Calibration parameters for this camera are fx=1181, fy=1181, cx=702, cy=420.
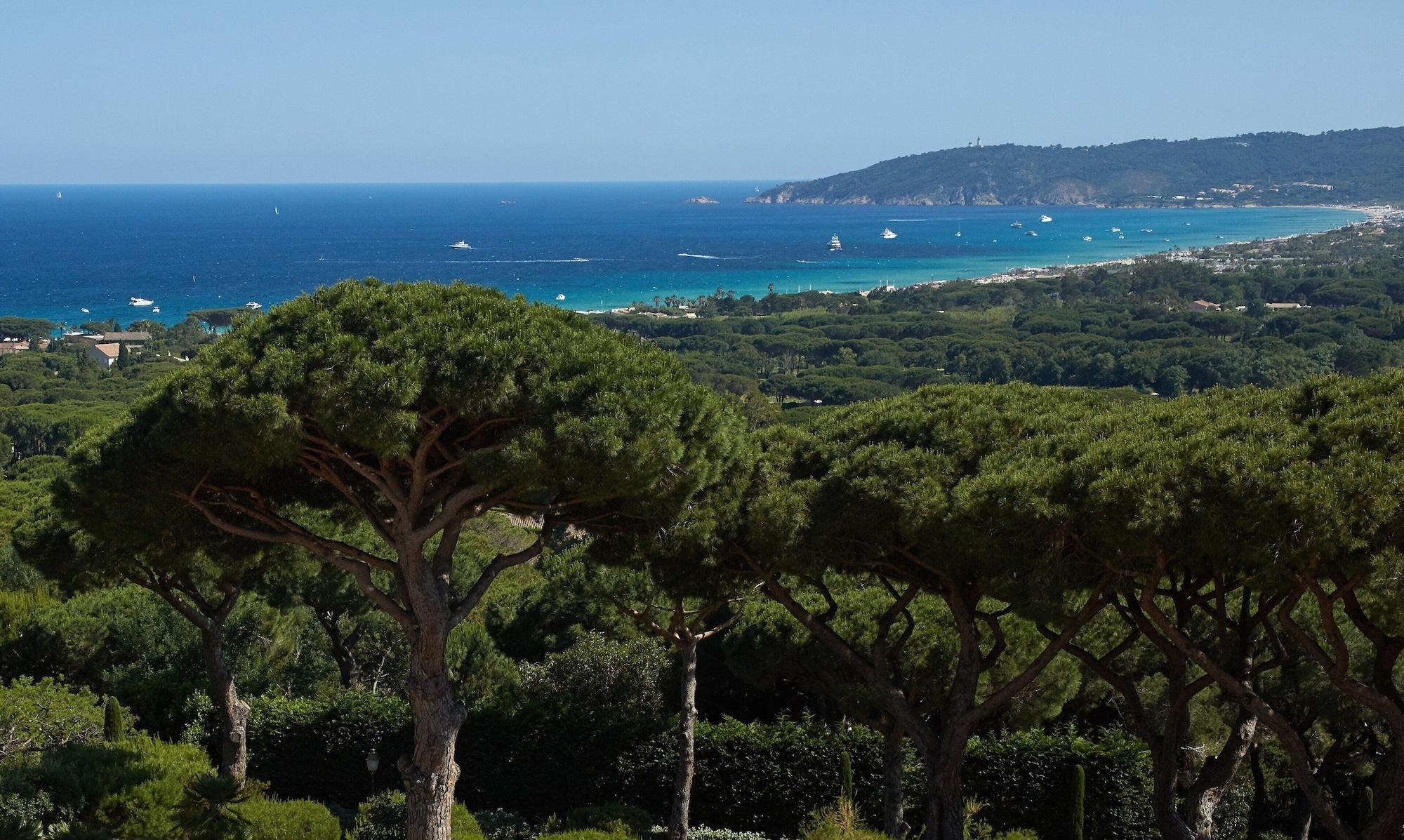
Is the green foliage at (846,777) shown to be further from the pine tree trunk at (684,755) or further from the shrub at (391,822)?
the shrub at (391,822)

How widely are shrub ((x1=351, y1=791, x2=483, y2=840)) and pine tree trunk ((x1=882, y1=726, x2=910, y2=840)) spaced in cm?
274

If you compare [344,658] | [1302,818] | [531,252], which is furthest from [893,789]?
[531,252]

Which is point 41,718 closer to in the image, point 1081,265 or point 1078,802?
point 1078,802

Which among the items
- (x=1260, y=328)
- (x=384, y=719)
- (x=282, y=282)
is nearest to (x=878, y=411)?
(x=384, y=719)

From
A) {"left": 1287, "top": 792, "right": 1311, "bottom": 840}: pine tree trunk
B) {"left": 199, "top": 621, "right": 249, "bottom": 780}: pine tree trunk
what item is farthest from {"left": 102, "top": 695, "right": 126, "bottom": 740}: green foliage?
{"left": 1287, "top": 792, "right": 1311, "bottom": 840}: pine tree trunk

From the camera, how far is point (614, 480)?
624cm

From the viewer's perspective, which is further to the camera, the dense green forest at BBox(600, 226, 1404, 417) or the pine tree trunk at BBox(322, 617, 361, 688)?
the dense green forest at BBox(600, 226, 1404, 417)

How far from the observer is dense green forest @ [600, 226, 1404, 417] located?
187 ft

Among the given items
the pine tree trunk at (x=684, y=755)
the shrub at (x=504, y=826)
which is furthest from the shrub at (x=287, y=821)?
the pine tree trunk at (x=684, y=755)

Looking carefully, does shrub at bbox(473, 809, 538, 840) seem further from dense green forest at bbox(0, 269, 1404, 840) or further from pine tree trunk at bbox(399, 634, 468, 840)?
pine tree trunk at bbox(399, 634, 468, 840)

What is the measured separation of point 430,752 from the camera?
22.0ft

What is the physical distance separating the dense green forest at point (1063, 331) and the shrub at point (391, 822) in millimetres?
32993

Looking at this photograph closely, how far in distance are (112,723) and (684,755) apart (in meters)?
4.62

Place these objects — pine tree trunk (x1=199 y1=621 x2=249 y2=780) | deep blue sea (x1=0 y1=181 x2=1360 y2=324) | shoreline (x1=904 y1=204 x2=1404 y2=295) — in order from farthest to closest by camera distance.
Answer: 1. shoreline (x1=904 y1=204 x2=1404 y2=295)
2. deep blue sea (x1=0 y1=181 x2=1360 y2=324)
3. pine tree trunk (x1=199 y1=621 x2=249 y2=780)
